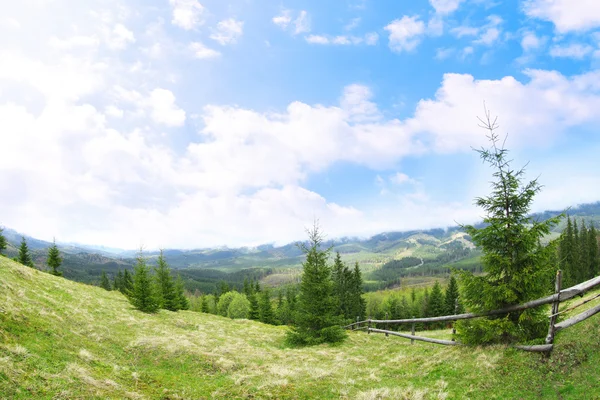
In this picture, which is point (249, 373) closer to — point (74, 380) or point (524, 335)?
point (74, 380)

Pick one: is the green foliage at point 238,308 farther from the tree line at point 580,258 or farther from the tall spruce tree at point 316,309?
the tree line at point 580,258

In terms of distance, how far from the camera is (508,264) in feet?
35.5

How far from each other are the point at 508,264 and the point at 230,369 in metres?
12.9

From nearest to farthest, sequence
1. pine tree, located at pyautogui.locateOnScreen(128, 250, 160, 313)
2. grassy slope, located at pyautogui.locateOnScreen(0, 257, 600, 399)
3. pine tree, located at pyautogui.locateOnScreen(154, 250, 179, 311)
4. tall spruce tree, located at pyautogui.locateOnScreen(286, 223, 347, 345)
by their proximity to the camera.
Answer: grassy slope, located at pyautogui.locateOnScreen(0, 257, 600, 399) < tall spruce tree, located at pyautogui.locateOnScreen(286, 223, 347, 345) < pine tree, located at pyautogui.locateOnScreen(128, 250, 160, 313) < pine tree, located at pyautogui.locateOnScreen(154, 250, 179, 311)

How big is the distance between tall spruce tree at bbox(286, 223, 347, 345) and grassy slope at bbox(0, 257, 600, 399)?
6.78 metres

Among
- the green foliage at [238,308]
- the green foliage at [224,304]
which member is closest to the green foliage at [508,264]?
the green foliage at [238,308]

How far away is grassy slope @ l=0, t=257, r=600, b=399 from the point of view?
7.93m

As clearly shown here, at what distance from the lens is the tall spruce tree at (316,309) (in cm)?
→ 2355

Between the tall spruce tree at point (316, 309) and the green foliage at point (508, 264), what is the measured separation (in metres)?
13.5

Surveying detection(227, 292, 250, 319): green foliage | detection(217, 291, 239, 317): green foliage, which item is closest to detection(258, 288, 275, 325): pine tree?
detection(227, 292, 250, 319): green foliage

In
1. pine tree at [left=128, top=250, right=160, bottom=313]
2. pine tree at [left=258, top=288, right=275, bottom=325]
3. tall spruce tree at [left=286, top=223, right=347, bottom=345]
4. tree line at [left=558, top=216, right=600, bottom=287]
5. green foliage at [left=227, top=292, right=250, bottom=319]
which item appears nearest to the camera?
tall spruce tree at [left=286, top=223, right=347, bottom=345]

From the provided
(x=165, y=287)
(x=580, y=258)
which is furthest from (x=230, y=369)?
(x=580, y=258)

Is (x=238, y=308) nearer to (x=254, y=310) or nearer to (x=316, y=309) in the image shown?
(x=254, y=310)

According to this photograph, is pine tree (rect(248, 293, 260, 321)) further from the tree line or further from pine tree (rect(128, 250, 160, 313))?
the tree line
